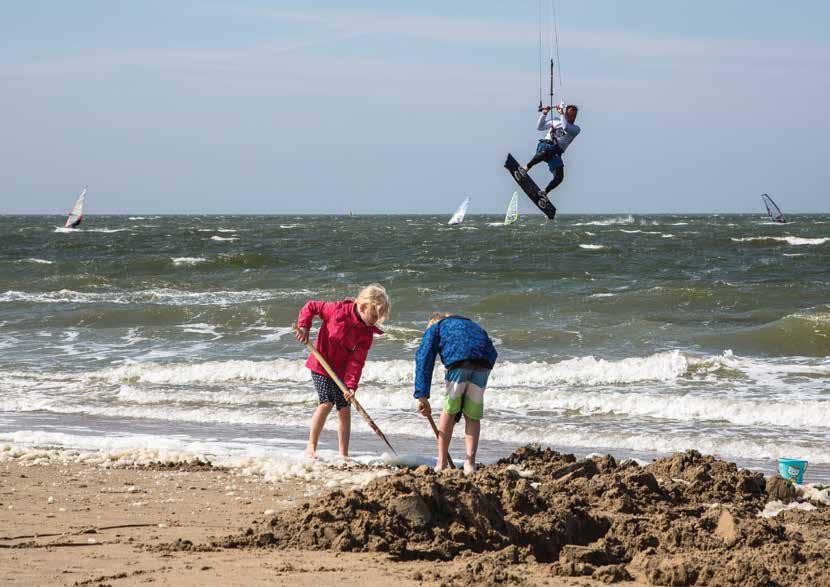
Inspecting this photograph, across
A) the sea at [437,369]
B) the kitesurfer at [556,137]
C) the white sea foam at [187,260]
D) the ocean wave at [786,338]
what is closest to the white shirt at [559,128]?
the kitesurfer at [556,137]

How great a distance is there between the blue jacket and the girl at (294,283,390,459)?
22.4 inches

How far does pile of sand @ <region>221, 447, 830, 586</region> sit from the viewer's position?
16.5 feet

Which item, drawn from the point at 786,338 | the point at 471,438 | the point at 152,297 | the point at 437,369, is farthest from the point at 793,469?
the point at 152,297

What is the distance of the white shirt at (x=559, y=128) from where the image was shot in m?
10.5

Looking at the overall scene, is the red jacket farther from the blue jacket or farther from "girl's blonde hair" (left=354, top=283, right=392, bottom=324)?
the blue jacket

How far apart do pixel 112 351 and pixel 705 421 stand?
10.4m

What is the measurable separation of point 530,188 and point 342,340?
220 inches

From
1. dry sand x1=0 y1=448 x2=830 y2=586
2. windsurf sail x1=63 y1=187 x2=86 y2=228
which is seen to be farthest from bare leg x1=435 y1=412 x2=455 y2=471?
windsurf sail x1=63 y1=187 x2=86 y2=228

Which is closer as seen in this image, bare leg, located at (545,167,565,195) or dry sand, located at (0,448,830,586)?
dry sand, located at (0,448,830,586)

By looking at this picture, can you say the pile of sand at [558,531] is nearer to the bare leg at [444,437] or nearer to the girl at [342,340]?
the bare leg at [444,437]

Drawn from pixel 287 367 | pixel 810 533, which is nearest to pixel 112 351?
pixel 287 367

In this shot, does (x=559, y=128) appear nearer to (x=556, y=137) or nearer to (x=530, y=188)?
(x=556, y=137)

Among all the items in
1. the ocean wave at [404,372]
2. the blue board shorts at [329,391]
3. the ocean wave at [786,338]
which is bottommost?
the ocean wave at [404,372]

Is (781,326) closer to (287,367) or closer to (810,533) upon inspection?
(287,367)
